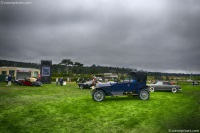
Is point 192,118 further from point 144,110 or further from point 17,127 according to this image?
point 17,127

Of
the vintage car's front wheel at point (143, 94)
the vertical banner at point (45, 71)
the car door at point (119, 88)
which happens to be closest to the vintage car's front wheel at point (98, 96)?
the car door at point (119, 88)

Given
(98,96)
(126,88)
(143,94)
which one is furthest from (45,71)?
(143,94)

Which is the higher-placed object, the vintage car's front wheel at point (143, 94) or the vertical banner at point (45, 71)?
the vertical banner at point (45, 71)

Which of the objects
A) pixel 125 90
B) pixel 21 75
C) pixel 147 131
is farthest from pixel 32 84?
pixel 21 75

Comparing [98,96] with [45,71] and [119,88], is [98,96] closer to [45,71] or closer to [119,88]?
[119,88]

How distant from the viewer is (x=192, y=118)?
7.70m

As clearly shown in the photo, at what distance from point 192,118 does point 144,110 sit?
2.35m

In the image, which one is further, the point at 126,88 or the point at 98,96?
the point at 126,88

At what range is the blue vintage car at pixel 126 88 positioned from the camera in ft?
40.4

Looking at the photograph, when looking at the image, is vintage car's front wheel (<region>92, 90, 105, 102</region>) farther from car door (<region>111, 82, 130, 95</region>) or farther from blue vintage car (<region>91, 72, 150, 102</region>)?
car door (<region>111, 82, 130, 95</region>)

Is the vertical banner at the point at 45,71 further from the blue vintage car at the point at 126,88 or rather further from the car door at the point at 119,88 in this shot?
the car door at the point at 119,88

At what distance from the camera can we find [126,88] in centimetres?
1251

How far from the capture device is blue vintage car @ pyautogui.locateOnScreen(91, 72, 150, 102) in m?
12.3

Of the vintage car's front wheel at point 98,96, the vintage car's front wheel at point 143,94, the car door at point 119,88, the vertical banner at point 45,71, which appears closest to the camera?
the vintage car's front wheel at point 98,96
